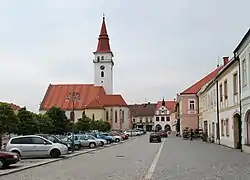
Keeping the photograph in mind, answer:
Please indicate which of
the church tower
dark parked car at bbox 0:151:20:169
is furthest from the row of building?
the church tower

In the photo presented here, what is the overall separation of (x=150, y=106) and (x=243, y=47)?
158 metres

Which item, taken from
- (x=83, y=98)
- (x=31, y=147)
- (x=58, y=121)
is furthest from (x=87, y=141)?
(x=83, y=98)

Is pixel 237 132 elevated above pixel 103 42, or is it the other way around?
pixel 103 42

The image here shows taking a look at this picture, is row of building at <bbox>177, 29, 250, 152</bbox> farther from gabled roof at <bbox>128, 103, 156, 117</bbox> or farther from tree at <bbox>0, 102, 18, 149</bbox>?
gabled roof at <bbox>128, 103, 156, 117</bbox>

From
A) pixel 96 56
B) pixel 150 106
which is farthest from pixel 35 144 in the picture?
pixel 150 106

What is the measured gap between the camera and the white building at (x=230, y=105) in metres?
37.0

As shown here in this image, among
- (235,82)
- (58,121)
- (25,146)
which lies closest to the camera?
(25,146)

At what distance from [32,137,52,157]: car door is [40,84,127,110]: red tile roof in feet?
A: 311

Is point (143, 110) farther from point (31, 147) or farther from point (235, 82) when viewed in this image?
point (31, 147)

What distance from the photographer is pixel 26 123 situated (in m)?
47.1

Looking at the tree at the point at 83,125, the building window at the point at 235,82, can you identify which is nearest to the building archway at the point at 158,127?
the tree at the point at 83,125

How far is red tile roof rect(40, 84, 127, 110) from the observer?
127625 mm

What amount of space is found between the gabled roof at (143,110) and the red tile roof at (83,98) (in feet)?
170

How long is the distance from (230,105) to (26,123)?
21.1 m
